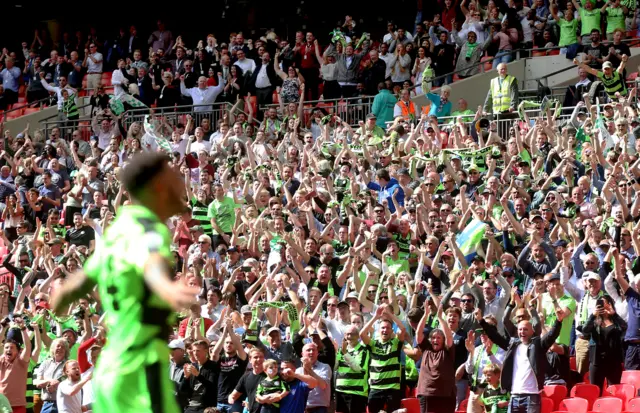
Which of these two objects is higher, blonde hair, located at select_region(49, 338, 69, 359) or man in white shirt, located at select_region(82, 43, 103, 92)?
man in white shirt, located at select_region(82, 43, 103, 92)

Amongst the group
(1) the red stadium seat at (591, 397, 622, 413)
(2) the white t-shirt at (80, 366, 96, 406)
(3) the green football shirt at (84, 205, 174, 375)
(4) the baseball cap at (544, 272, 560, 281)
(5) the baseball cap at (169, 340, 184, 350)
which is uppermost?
(3) the green football shirt at (84, 205, 174, 375)

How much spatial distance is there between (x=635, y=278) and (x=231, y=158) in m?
8.02

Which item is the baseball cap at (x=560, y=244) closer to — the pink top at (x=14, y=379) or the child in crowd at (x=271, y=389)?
the child in crowd at (x=271, y=389)

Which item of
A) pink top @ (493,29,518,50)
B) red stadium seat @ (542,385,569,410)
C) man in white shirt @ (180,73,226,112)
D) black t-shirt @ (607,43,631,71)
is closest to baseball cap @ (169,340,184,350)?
red stadium seat @ (542,385,569,410)

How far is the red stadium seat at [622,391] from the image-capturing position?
39.3 feet

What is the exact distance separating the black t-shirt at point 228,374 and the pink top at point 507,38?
1206cm

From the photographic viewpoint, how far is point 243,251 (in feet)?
52.2

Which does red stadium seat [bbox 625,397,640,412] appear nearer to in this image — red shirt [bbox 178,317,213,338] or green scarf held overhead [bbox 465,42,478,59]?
red shirt [bbox 178,317,213,338]

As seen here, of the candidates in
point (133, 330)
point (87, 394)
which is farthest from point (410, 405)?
point (133, 330)

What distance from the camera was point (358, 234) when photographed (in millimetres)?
15289

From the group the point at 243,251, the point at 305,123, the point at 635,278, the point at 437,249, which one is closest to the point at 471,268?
the point at 437,249

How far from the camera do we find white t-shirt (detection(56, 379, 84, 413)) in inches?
484

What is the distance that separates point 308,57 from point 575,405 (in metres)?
13.4

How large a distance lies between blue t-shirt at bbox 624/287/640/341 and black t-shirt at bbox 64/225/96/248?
7761 mm
